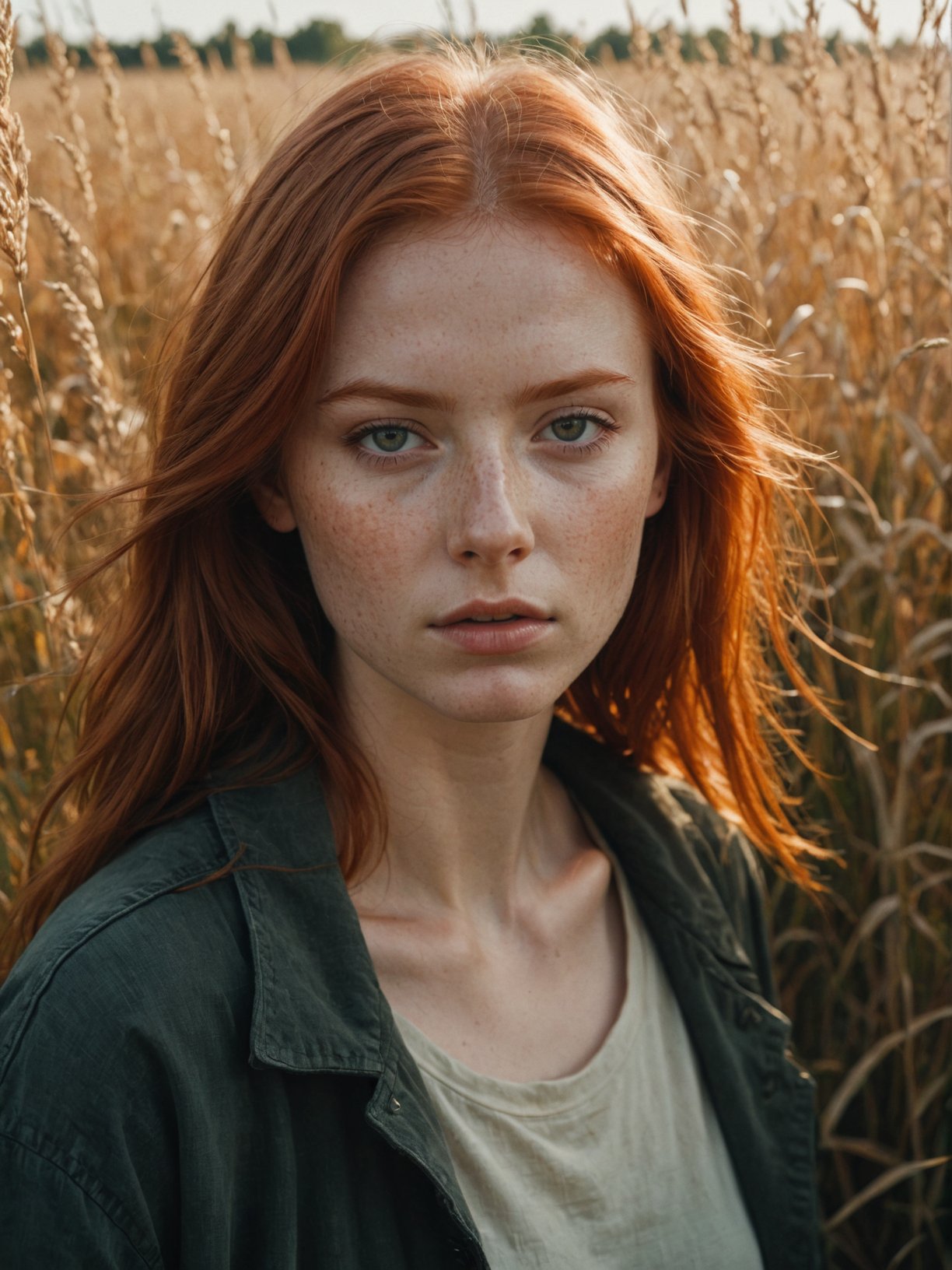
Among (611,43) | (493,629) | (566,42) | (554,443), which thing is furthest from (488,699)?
(611,43)

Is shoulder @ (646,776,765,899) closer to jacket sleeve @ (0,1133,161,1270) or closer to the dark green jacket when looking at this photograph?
the dark green jacket

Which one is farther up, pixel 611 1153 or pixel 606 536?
pixel 606 536

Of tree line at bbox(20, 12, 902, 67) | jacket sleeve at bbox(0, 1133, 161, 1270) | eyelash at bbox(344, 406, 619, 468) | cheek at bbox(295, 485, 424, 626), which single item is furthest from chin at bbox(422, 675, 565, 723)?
tree line at bbox(20, 12, 902, 67)

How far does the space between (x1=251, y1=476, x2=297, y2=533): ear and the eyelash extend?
0.54 feet

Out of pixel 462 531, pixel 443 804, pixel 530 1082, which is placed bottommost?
pixel 530 1082

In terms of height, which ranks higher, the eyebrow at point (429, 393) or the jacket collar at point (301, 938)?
the eyebrow at point (429, 393)

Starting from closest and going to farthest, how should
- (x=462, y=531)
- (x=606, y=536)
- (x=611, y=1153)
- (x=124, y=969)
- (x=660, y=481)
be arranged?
(x=124, y=969)
(x=462, y=531)
(x=606, y=536)
(x=611, y=1153)
(x=660, y=481)

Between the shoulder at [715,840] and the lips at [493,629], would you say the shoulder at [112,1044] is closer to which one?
the lips at [493,629]

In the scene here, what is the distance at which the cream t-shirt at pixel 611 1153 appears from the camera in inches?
55.8

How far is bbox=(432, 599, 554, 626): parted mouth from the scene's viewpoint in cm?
132

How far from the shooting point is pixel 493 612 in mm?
1326

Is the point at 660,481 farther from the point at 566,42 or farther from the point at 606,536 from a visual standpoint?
the point at 566,42

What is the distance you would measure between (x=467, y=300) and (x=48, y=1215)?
3.17 feet

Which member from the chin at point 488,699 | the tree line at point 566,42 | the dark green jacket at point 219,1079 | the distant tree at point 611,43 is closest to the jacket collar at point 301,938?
the dark green jacket at point 219,1079
